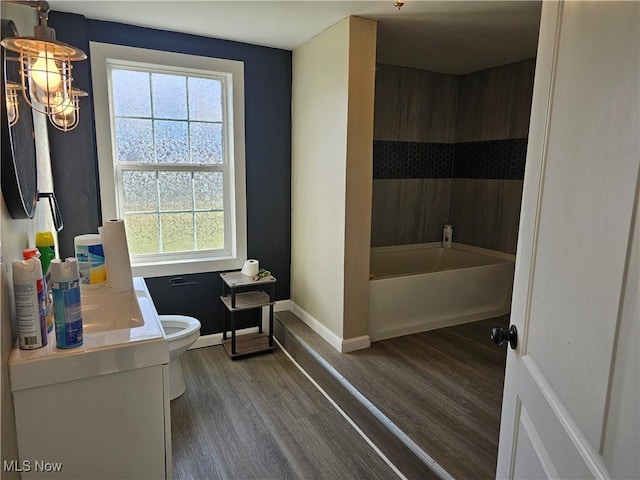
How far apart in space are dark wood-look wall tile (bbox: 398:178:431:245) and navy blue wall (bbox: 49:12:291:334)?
50.4 inches

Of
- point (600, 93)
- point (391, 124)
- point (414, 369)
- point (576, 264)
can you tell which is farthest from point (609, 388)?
point (391, 124)

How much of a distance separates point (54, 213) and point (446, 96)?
362 cm

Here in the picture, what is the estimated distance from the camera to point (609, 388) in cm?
65

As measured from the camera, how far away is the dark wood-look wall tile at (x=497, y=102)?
12.1 feet

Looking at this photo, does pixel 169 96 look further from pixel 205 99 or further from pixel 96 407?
pixel 96 407

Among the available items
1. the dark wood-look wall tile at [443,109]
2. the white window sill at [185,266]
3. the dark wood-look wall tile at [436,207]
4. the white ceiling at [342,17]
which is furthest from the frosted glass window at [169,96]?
the dark wood-look wall tile at [436,207]

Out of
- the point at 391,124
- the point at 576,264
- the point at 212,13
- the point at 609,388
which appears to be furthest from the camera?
the point at 391,124

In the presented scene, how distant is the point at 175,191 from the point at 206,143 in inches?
17.2

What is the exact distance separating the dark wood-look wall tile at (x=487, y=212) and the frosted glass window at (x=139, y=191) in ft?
9.80

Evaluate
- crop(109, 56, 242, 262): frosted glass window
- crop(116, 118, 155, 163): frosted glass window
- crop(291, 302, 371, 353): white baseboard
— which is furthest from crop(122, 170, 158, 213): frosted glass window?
crop(291, 302, 371, 353): white baseboard

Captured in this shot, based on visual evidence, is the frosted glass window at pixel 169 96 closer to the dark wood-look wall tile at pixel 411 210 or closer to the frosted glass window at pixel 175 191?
the frosted glass window at pixel 175 191

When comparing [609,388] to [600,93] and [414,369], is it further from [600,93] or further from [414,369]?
[414,369]

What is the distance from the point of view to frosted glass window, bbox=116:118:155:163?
2.81 metres

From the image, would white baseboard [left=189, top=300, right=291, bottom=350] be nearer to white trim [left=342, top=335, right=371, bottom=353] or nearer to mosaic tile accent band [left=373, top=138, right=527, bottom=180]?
white trim [left=342, top=335, right=371, bottom=353]
